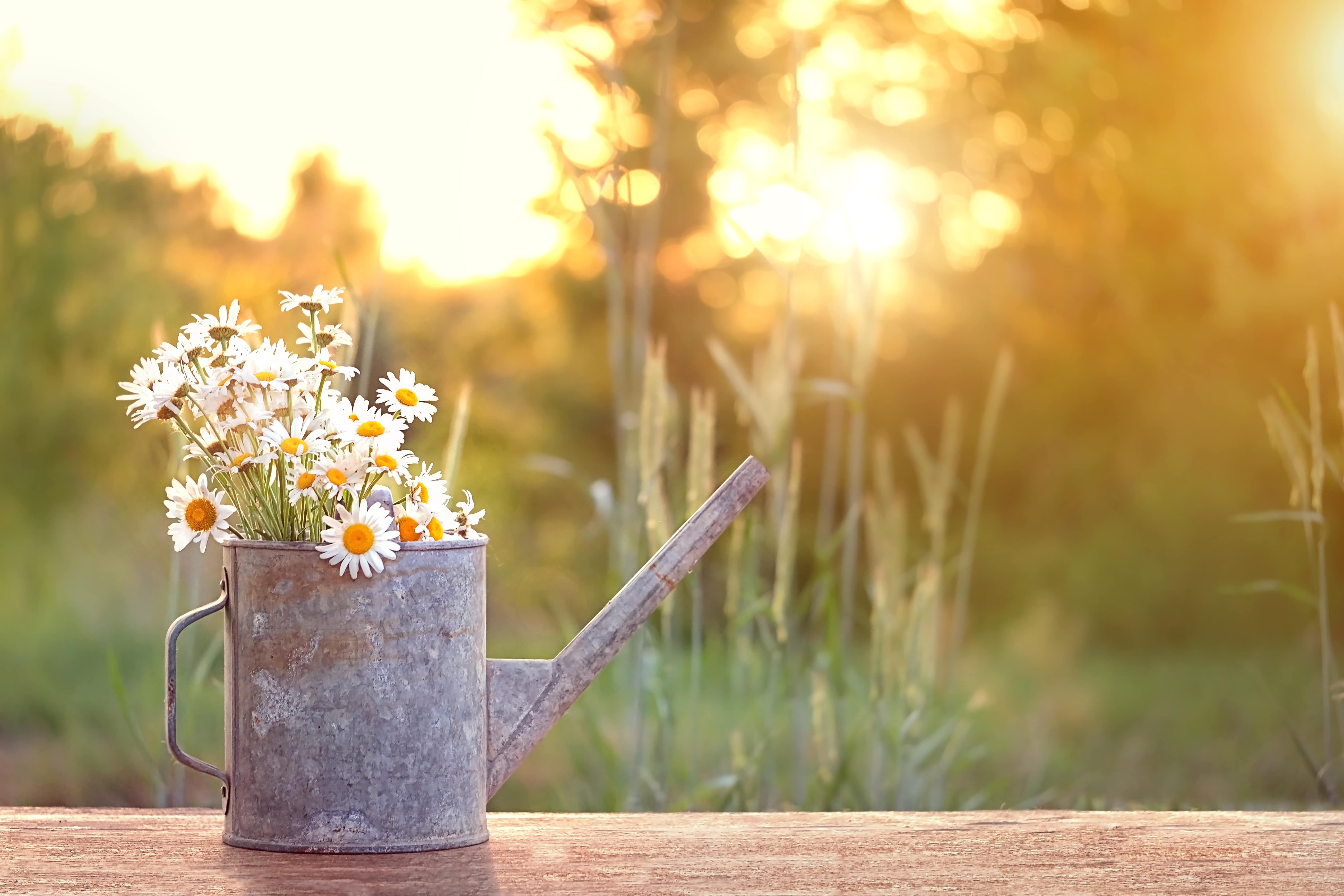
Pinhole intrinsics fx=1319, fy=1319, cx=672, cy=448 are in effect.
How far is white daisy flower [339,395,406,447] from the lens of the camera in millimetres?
827

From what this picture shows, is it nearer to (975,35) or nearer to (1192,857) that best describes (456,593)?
(1192,857)

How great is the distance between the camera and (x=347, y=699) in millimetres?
826

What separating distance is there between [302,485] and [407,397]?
9 centimetres

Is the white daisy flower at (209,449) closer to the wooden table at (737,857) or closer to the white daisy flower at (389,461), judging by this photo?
the white daisy flower at (389,461)

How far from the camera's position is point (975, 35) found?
5.09 metres

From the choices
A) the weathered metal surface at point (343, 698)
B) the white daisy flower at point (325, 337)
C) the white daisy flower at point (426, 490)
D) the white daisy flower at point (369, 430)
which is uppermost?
the white daisy flower at point (325, 337)

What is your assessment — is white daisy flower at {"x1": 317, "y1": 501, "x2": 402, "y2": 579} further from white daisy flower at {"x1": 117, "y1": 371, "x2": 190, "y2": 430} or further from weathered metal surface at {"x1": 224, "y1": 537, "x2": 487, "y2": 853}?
white daisy flower at {"x1": 117, "y1": 371, "x2": 190, "y2": 430}

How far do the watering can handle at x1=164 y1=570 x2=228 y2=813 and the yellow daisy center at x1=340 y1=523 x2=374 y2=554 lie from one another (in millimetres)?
101

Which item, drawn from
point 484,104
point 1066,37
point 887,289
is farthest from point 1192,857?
point 1066,37

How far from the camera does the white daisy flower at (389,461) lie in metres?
0.81

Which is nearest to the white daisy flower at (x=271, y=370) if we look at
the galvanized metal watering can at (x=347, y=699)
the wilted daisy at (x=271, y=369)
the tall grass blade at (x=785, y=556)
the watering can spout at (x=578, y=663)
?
the wilted daisy at (x=271, y=369)

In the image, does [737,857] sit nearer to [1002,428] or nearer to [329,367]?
[329,367]

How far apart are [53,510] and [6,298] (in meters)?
0.65

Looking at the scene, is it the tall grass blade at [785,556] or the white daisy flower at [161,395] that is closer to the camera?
the white daisy flower at [161,395]
